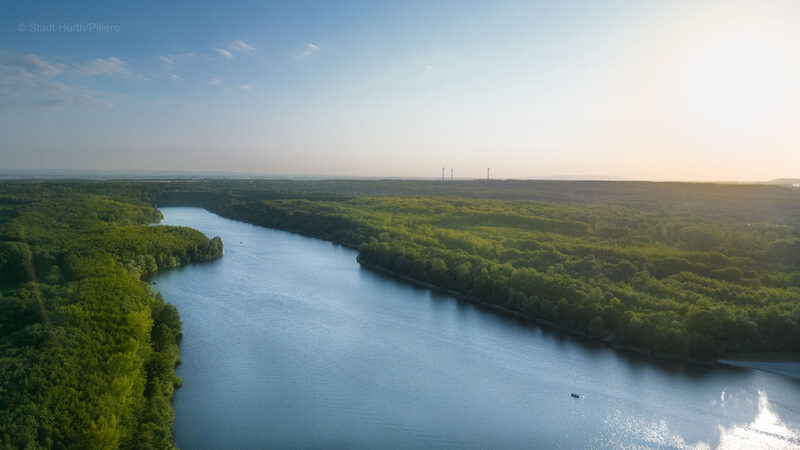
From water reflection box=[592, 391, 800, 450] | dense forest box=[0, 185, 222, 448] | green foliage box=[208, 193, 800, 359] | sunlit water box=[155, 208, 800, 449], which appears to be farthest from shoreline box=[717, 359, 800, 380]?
dense forest box=[0, 185, 222, 448]

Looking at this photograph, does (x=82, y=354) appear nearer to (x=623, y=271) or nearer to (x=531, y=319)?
(x=531, y=319)

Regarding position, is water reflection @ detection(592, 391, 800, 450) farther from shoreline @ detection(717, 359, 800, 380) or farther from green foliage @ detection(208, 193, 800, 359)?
green foliage @ detection(208, 193, 800, 359)

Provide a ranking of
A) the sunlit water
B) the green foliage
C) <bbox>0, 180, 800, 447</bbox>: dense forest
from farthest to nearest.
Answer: the green foliage < the sunlit water < <bbox>0, 180, 800, 447</bbox>: dense forest

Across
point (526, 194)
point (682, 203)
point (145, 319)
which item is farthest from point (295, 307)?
point (526, 194)

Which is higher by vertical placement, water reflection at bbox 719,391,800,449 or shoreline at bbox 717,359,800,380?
shoreline at bbox 717,359,800,380

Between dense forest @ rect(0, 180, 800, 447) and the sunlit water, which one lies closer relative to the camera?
dense forest @ rect(0, 180, 800, 447)

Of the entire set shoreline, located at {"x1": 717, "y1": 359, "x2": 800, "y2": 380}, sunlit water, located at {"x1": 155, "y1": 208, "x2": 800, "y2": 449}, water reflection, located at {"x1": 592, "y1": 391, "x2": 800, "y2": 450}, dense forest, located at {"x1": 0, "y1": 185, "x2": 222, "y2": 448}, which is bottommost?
water reflection, located at {"x1": 592, "y1": 391, "x2": 800, "y2": 450}
